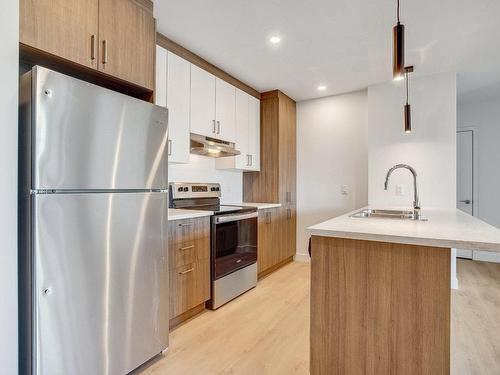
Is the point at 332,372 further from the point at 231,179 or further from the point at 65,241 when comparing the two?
the point at 231,179

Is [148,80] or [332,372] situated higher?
[148,80]

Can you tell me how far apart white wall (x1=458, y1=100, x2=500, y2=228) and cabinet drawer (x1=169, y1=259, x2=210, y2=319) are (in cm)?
449

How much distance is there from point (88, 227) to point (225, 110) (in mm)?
2187

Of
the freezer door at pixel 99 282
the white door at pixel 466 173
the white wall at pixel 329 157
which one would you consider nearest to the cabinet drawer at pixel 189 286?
the freezer door at pixel 99 282

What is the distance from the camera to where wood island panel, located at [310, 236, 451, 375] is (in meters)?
1.20

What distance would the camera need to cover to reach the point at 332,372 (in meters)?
1.40

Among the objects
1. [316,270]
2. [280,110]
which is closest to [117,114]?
[316,270]

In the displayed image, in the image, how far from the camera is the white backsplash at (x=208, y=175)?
9.75 feet

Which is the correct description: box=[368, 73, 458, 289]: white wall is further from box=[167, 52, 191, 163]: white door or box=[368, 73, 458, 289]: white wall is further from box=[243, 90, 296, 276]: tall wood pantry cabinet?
box=[167, 52, 191, 163]: white door

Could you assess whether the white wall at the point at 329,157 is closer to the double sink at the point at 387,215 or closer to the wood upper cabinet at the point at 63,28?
the double sink at the point at 387,215

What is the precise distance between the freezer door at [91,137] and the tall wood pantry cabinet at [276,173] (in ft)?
7.20

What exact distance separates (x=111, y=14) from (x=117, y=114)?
2.16 feet

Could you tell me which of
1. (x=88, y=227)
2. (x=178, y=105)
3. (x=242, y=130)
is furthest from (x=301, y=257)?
(x=88, y=227)

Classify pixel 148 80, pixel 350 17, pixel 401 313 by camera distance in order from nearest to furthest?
pixel 401 313
pixel 148 80
pixel 350 17
